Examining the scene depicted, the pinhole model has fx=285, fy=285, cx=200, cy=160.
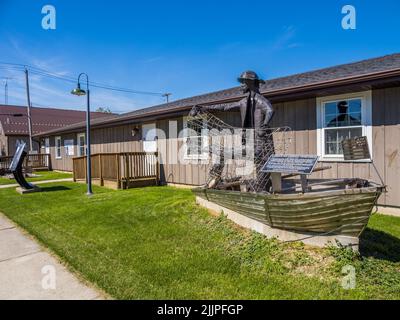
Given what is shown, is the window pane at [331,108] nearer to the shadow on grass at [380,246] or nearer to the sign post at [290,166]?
the shadow on grass at [380,246]

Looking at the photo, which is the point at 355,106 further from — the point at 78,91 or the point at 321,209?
the point at 78,91

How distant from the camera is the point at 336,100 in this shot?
634cm

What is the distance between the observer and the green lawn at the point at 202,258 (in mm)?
2910

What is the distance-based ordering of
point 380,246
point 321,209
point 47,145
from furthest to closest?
point 47,145 → point 380,246 → point 321,209

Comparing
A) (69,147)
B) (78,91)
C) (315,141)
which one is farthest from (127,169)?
(69,147)

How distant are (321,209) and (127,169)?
7.73 meters

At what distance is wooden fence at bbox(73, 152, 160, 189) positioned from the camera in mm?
9875

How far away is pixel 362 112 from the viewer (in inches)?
235

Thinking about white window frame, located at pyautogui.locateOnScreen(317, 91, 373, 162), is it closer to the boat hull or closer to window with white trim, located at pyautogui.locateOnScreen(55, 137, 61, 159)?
the boat hull

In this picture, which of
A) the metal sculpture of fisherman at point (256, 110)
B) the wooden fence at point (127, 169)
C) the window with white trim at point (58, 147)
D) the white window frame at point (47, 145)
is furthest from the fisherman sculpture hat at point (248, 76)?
the white window frame at point (47, 145)

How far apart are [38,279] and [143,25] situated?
963cm

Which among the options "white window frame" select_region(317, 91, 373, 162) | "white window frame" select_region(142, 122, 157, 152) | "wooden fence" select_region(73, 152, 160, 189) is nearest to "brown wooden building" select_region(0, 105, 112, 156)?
"wooden fence" select_region(73, 152, 160, 189)

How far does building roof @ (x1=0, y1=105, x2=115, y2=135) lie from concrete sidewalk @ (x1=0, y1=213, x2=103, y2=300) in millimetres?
22360

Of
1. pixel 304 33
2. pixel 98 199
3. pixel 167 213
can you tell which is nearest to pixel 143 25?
pixel 304 33
